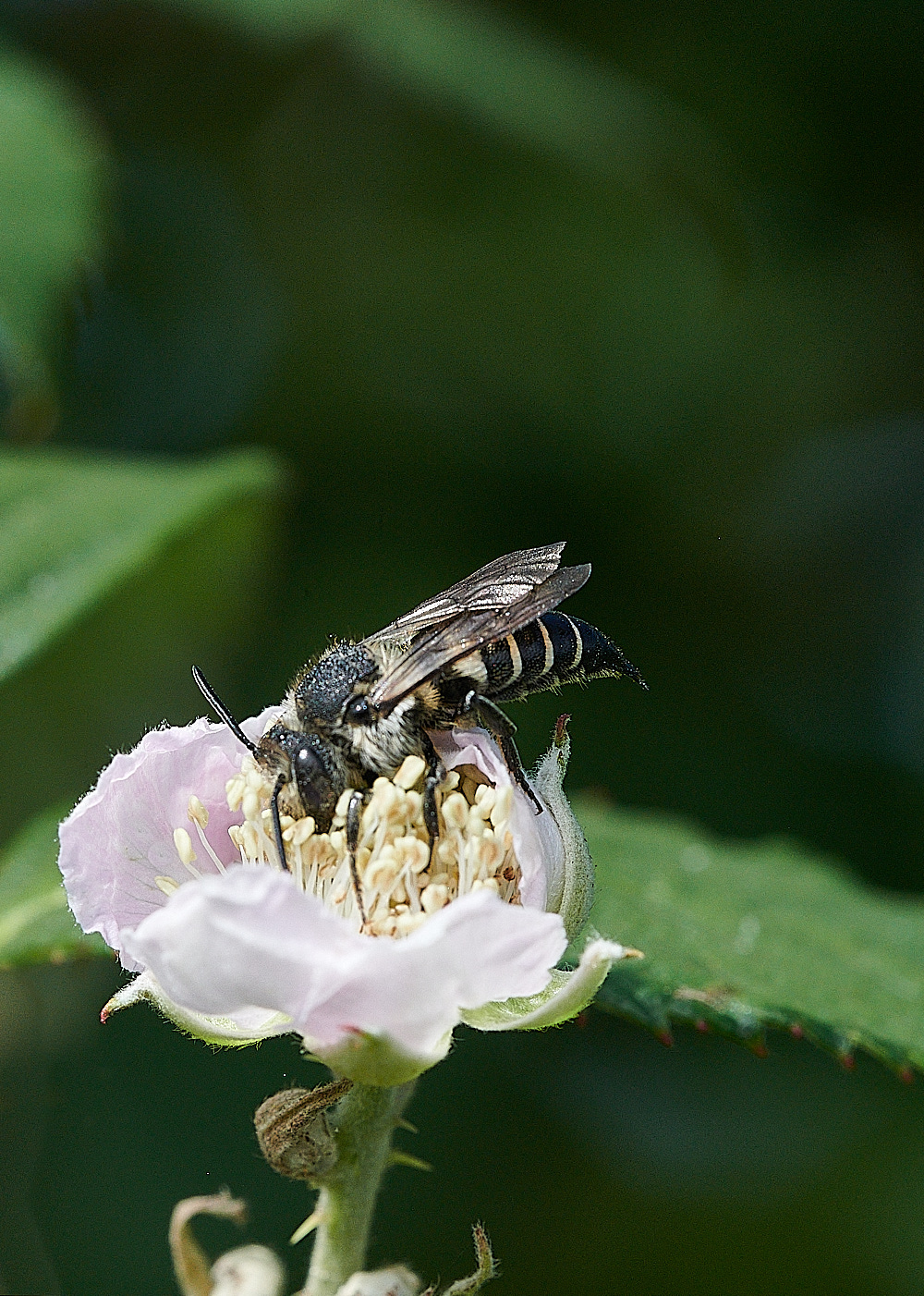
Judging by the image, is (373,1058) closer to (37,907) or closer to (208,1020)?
(208,1020)

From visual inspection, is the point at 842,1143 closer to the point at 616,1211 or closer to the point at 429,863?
the point at 616,1211

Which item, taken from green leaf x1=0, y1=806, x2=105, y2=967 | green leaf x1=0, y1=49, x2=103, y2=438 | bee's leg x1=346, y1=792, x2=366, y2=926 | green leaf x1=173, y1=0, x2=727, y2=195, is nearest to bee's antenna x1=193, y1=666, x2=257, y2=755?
bee's leg x1=346, y1=792, x2=366, y2=926

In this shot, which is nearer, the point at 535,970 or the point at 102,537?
the point at 535,970

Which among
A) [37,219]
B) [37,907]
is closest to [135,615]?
[37,219]

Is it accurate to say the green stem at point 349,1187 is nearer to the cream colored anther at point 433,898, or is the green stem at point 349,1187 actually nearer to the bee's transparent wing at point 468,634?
the cream colored anther at point 433,898

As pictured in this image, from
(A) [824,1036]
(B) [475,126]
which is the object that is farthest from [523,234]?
(A) [824,1036]

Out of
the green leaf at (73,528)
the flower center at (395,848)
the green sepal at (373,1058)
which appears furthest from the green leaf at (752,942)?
the green leaf at (73,528)
